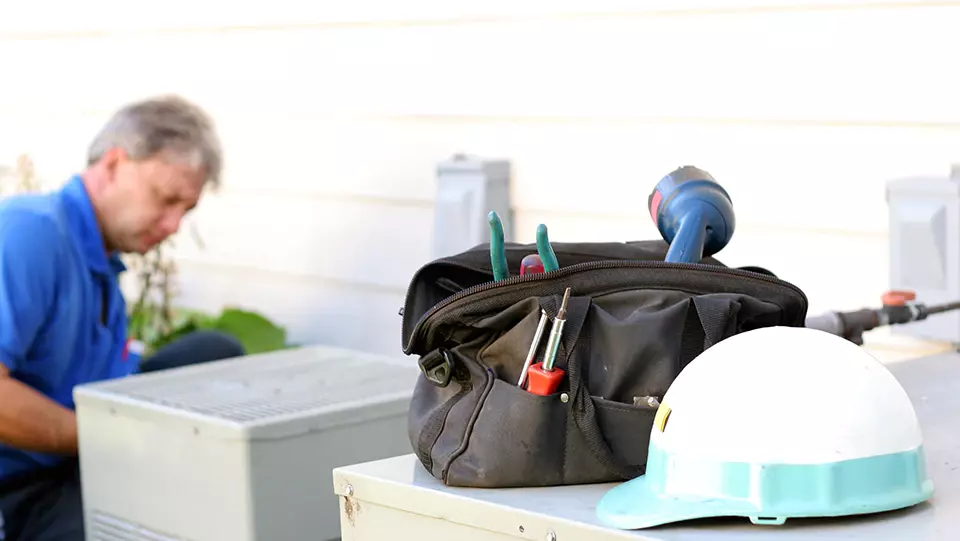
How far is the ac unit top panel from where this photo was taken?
76.9 inches

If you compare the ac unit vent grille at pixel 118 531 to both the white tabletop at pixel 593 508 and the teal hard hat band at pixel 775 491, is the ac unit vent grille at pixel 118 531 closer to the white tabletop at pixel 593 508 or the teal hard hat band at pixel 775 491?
the white tabletop at pixel 593 508

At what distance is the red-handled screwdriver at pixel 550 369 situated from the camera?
4.24 ft

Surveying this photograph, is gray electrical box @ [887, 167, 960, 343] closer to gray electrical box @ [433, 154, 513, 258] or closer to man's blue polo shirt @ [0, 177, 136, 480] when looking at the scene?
gray electrical box @ [433, 154, 513, 258]

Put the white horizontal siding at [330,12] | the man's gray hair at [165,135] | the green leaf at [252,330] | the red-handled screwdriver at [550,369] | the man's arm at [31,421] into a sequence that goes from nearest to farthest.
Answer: the red-handled screwdriver at [550,369] < the white horizontal siding at [330,12] < the man's arm at [31,421] < the man's gray hair at [165,135] < the green leaf at [252,330]

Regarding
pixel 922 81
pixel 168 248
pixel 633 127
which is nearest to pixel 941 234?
pixel 922 81

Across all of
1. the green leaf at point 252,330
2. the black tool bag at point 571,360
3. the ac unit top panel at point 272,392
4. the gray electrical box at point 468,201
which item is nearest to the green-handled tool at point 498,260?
the black tool bag at point 571,360

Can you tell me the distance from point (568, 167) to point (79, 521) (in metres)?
1.26

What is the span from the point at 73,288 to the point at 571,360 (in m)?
1.82

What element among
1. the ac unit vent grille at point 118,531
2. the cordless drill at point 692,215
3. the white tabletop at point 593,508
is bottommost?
the ac unit vent grille at point 118,531

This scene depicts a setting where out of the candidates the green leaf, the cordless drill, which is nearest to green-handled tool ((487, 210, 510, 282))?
the cordless drill

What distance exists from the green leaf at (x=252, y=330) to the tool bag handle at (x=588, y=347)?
6.99 feet

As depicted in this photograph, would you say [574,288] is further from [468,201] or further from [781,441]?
[468,201]

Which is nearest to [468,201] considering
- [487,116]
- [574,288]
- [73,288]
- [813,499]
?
[487,116]

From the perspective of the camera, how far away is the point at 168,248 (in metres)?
3.80
